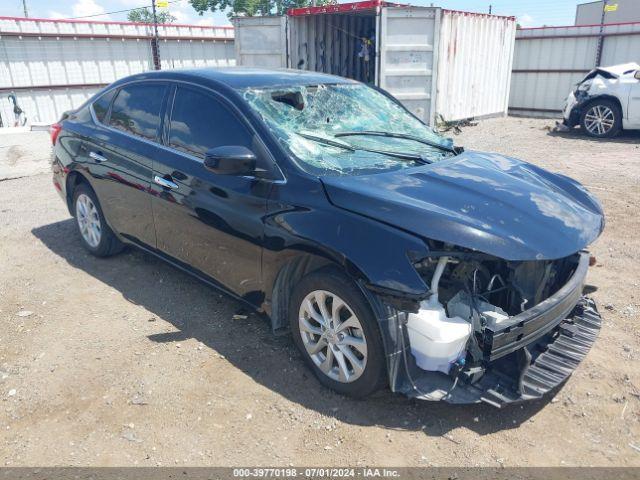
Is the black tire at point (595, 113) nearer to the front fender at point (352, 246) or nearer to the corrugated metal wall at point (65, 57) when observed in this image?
the front fender at point (352, 246)

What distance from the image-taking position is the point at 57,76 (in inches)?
606

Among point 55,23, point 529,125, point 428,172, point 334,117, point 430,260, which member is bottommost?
point 529,125

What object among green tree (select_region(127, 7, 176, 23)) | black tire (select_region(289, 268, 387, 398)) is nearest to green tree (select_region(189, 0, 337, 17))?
green tree (select_region(127, 7, 176, 23))

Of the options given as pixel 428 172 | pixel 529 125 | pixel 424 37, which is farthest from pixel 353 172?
pixel 529 125

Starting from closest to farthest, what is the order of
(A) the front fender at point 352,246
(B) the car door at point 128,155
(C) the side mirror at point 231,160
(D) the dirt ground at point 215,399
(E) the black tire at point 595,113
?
(A) the front fender at point 352,246 → (D) the dirt ground at point 215,399 → (C) the side mirror at point 231,160 → (B) the car door at point 128,155 → (E) the black tire at point 595,113

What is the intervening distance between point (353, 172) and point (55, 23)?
15.5 metres

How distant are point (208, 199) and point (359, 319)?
55.0 inches

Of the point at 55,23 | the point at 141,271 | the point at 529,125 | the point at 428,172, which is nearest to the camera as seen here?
the point at 428,172

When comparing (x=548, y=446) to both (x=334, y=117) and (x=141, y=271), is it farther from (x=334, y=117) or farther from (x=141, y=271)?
(x=141, y=271)

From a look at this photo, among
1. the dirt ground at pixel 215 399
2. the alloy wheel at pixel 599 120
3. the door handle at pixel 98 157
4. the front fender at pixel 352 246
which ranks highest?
the door handle at pixel 98 157

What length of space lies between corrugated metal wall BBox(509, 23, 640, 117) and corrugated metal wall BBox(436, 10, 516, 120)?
5.05 feet

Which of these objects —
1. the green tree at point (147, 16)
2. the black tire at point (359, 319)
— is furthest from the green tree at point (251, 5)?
the black tire at point (359, 319)

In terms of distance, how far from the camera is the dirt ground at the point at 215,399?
2691 mm

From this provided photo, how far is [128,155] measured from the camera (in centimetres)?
425
